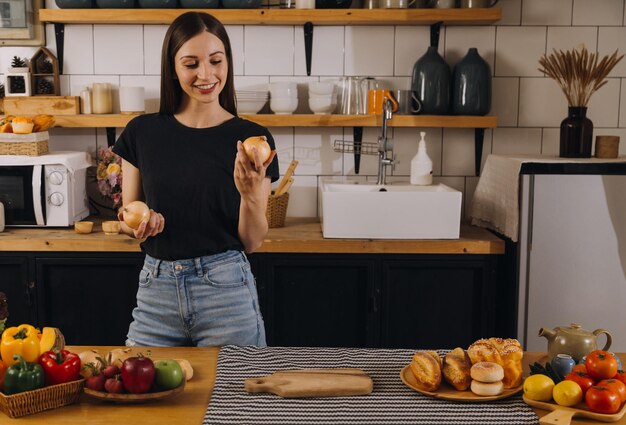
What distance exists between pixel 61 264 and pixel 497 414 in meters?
2.18

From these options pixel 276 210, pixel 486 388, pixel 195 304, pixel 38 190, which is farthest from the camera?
pixel 276 210

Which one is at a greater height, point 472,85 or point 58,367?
point 472,85

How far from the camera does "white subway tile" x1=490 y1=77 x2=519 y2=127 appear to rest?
3643 millimetres

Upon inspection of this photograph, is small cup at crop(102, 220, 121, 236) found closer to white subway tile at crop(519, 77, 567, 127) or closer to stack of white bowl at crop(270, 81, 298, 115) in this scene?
stack of white bowl at crop(270, 81, 298, 115)

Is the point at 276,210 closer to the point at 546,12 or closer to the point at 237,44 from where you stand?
the point at 237,44

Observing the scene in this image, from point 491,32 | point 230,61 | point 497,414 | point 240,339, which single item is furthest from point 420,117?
point 497,414

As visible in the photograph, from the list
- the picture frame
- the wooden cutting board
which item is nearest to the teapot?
the wooden cutting board

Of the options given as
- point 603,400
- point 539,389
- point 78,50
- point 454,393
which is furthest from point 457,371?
point 78,50

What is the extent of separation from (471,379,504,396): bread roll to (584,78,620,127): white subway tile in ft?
8.21

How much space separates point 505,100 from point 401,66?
54cm

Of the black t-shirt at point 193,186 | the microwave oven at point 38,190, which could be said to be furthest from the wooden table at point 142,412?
the microwave oven at point 38,190

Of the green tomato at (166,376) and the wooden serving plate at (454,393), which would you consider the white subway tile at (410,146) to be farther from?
the green tomato at (166,376)

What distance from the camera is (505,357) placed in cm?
156

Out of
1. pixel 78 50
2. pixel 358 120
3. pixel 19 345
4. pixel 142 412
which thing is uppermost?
pixel 78 50
